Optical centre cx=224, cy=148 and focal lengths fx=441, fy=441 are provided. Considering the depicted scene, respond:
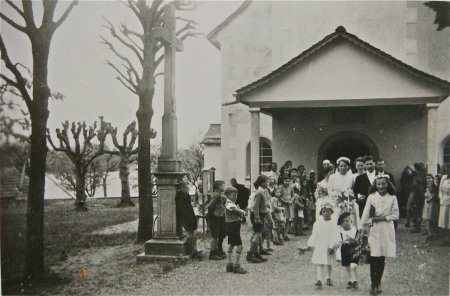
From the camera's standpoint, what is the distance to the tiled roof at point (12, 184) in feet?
18.0

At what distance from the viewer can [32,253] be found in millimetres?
5816

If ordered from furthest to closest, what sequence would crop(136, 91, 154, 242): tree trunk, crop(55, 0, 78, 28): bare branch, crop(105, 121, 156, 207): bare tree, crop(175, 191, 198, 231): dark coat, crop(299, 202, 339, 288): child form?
crop(105, 121, 156, 207): bare tree → crop(136, 91, 154, 242): tree trunk → crop(175, 191, 198, 231): dark coat → crop(55, 0, 78, 28): bare branch → crop(299, 202, 339, 288): child

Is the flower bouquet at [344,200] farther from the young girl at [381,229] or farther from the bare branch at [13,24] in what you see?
the bare branch at [13,24]

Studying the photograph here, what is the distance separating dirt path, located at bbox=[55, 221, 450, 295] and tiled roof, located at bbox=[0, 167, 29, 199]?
124 cm

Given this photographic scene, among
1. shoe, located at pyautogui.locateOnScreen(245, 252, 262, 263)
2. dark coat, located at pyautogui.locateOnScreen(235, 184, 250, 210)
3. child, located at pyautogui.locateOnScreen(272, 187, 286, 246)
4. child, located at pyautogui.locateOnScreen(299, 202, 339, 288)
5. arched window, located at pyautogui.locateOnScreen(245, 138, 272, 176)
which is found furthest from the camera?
arched window, located at pyautogui.locateOnScreen(245, 138, 272, 176)

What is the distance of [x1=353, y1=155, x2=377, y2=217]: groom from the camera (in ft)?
22.9

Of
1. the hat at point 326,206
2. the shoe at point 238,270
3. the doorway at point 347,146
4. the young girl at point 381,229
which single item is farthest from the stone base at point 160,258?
the doorway at point 347,146

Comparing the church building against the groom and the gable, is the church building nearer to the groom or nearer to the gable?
the gable

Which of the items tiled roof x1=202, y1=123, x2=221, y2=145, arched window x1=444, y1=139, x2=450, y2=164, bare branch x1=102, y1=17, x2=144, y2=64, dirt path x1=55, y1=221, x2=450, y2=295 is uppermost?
bare branch x1=102, y1=17, x2=144, y2=64

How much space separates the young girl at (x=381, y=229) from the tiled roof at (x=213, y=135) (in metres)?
10.5

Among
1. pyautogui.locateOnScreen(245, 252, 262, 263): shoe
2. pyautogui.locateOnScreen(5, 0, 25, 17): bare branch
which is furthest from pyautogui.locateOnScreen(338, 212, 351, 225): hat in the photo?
pyautogui.locateOnScreen(5, 0, 25, 17): bare branch

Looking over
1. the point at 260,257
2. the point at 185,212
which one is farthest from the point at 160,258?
the point at 260,257

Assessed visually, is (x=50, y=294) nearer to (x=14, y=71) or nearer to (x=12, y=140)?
(x=12, y=140)

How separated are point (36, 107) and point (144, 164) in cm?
365
